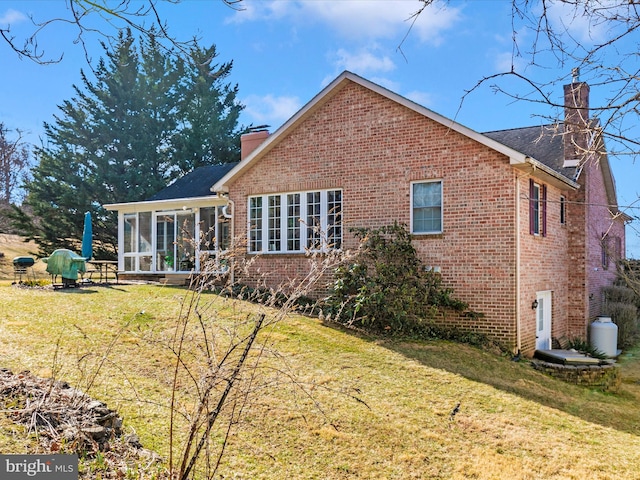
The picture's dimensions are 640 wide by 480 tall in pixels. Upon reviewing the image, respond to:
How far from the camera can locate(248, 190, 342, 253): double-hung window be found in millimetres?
14406

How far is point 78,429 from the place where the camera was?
4945 millimetres

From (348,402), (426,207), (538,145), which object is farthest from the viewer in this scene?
(538,145)

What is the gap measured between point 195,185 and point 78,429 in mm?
17286

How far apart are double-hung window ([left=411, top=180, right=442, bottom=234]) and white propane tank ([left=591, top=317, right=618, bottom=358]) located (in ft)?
21.3

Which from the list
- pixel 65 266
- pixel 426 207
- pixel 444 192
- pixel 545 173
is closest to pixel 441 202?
pixel 444 192

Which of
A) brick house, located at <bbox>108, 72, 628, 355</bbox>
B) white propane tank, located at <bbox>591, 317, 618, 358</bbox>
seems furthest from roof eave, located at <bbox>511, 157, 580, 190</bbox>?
white propane tank, located at <bbox>591, 317, 618, 358</bbox>

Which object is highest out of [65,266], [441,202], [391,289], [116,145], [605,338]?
[116,145]

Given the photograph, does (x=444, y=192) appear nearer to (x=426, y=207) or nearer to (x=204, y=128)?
(x=426, y=207)

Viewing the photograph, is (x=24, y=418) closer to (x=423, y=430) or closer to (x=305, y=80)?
(x=423, y=430)

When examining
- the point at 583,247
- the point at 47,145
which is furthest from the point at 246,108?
the point at 583,247

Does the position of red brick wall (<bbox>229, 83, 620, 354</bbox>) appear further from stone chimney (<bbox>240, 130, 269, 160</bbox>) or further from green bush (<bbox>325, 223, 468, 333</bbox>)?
stone chimney (<bbox>240, 130, 269, 160</bbox>)

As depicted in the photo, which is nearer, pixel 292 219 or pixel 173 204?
pixel 292 219

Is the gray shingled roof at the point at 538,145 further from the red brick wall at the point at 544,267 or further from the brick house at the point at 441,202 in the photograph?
the red brick wall at the point at 544,267

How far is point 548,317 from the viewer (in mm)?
14219
